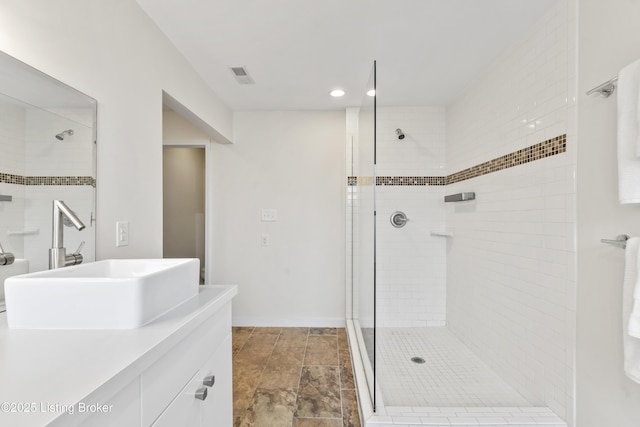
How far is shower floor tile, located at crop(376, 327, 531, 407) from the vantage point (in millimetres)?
1820

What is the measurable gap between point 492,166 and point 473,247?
0.67 m

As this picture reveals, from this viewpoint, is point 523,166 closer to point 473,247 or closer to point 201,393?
point 473,247

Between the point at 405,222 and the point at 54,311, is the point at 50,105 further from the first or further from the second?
the point at 405,222

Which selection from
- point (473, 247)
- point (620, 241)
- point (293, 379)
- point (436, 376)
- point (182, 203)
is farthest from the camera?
point (182, 203)

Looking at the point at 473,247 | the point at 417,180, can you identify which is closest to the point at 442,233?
the point at 473,247

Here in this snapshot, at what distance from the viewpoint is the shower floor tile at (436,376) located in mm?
1820

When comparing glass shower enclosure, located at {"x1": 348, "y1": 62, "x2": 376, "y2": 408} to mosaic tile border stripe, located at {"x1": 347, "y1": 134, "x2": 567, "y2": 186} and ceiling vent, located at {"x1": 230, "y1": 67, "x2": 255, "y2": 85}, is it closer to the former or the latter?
mosaic tile border stripe, located at {"x1": 347, "y1": 134, "x2": 567, "y2": 186}

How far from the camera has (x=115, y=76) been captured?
1435mm

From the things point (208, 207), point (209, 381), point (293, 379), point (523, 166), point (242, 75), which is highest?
point (242, 75)

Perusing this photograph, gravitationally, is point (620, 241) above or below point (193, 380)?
above

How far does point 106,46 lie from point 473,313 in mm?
2906

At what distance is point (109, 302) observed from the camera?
77 cm

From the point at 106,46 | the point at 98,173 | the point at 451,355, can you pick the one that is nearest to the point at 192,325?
the point at 98,173

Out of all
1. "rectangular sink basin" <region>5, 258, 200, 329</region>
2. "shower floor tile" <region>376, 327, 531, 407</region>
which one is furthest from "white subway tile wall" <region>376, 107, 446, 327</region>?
"rectangular sink basin" <region>5, 258, 200, 329</region>
